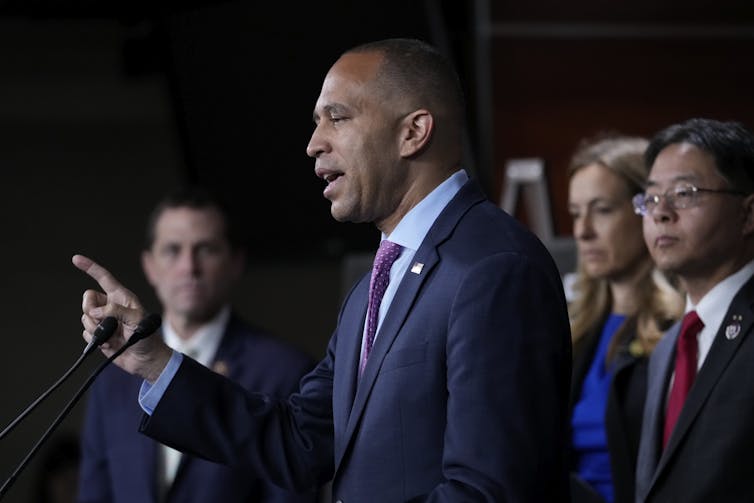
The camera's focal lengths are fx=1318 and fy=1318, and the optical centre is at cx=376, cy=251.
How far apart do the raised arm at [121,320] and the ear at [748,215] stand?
127cm

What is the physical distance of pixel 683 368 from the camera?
2.73 metres

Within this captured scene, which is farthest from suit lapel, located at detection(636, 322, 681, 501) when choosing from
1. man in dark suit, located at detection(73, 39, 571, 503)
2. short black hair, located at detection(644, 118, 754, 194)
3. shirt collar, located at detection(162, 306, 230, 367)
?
shirt collar, located at detection(162, 306, 230, 367)

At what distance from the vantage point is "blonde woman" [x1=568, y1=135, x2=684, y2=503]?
3084 mm

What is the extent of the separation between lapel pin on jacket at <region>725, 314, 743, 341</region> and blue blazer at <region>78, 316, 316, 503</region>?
3.56 feet

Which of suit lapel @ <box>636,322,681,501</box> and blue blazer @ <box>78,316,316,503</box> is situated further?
blue blazer @ <box>78,316,316,503</box>

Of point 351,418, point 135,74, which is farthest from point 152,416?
point 135,74

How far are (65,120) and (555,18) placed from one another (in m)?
3.73

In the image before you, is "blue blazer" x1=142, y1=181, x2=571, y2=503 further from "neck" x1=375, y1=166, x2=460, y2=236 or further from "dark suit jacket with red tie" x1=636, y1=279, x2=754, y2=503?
"dark suit jacket with red tie" x1=636, y1=279, x2=754, y2=503

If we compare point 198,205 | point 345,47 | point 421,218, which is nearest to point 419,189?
point 421,218

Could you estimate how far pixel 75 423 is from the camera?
24.4 ft

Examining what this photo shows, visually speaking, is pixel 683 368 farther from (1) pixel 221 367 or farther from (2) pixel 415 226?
(1) pixel 221 367

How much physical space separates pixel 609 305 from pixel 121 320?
1675 millimetres

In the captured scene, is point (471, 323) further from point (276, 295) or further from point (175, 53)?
point (276, 295)

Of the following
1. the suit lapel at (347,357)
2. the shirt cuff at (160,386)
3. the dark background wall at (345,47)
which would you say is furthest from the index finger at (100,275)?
the dark background wall at (345,47)
